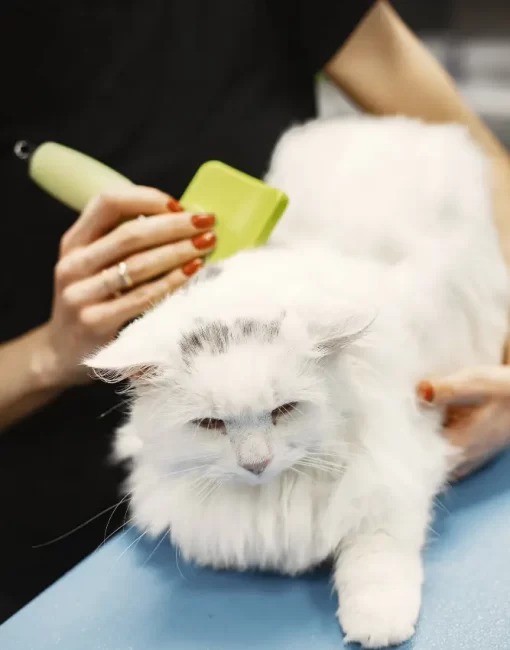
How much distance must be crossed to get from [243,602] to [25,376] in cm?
42

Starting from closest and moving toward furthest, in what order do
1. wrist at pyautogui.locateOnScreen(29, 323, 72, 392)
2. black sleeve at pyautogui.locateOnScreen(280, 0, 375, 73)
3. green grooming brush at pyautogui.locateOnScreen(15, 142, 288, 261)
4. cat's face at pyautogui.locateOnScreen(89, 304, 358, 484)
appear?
cat's face at pyautogui.locateOnScreen(89, 304, 358, 484), green grooming brush at pyautogui.locateOnScreen(15, 142, 288, 261), wrist at pyautogui.locateOnScreen(29, 323, 72, 392), black sleeve at pyautogui.locateOnScreen(280, 0, 375, 73)

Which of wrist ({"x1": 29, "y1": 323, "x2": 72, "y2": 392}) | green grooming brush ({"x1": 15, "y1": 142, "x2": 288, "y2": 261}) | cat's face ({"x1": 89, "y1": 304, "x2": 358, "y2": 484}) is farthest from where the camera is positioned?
wrist ({"x1": 29, "y1": 323, "x2": 72, "y2": 392})

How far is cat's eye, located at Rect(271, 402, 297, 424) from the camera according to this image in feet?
1.74

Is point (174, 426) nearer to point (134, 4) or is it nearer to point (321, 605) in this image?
point (321, 605)

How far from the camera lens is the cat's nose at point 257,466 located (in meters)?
0.51

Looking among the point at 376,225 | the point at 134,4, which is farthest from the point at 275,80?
the point at 376,225

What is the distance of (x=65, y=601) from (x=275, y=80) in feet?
2.83

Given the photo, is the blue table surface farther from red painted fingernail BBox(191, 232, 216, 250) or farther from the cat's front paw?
red painted fingernail BBox(191, 232, 216, 250)

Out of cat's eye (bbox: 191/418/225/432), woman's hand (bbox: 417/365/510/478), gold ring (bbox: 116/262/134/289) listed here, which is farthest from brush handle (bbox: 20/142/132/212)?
woman's hand (bbox: 417/365/510/478)

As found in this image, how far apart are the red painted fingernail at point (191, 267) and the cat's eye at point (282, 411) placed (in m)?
0.21

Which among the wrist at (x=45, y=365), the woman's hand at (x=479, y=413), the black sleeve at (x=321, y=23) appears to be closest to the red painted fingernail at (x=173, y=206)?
the wrist at (x=45, y=365)

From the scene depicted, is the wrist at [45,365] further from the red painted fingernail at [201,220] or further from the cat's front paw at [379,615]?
the cat's front paw at [379,615]

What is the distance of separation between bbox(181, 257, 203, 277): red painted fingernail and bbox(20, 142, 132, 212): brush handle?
14 cm

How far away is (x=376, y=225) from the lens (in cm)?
75
